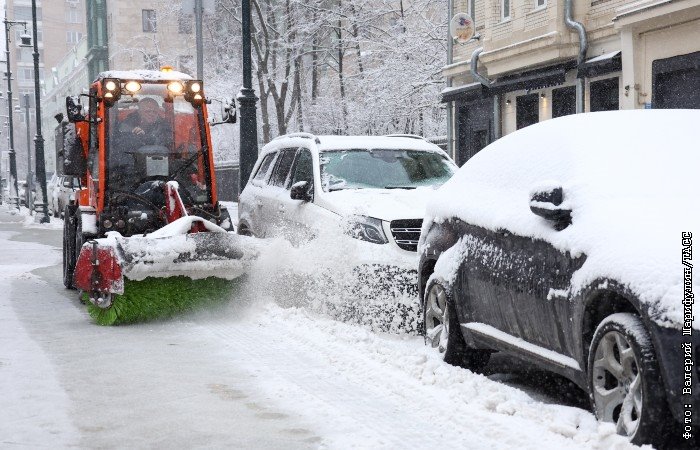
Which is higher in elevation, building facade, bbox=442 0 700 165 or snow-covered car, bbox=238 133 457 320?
building facade, bbox=442 0 700 165

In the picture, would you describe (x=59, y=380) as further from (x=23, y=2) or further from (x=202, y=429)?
(x=23, y=2)

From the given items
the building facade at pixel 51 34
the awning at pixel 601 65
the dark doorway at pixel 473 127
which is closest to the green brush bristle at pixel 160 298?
the awning at pixel 601 65

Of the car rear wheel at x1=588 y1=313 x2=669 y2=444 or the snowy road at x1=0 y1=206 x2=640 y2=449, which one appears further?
the snowy road at x1=0 y1=206 x2=640 y2=449

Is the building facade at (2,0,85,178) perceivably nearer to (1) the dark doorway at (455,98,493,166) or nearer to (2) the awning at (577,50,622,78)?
(1) the dark doorway at (455,98,493,166)

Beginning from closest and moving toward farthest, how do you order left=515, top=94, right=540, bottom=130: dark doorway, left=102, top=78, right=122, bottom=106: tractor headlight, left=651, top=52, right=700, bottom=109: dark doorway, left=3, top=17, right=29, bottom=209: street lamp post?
1. left=102, top=78, right=122, bottom=106: tractor headlight
2. left=651, top=52, right=700, bottom=109: dark doorway
3. left=515, top=94, right=540, bottom=130: dark doorway
4. left=3, top=17, right=29, bottom=209: street lamp post

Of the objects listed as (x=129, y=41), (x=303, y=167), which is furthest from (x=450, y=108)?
(x=129, y=41)

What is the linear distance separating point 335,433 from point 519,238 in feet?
5.59

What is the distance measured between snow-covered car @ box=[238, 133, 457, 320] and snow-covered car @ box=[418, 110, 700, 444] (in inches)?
59.1

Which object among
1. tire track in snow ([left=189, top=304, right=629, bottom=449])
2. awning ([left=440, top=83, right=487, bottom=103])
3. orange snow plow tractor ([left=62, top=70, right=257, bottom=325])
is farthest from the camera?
awning ([left=440, top=83, right=487, bottom=103])

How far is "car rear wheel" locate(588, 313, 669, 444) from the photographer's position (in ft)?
16.1

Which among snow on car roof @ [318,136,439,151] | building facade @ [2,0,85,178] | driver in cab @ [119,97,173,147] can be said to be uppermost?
building facade @ [2,0,85,178]

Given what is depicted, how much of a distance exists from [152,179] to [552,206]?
684 centimetres

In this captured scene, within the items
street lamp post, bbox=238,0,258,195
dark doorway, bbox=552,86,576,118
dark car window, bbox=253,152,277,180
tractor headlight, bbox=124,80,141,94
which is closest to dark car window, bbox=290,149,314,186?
dark car window, bbox=253,152,277,180

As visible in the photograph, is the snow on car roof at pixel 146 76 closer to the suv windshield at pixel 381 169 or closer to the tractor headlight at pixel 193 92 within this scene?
the tractor headlight at pixel 193 92
